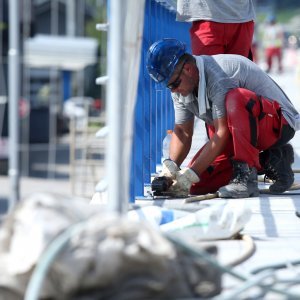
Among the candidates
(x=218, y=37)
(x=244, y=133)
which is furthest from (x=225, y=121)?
(x=218, y=37)

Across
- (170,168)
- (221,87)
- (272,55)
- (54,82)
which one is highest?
(221,87)

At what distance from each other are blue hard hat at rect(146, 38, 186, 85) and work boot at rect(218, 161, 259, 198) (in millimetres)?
564

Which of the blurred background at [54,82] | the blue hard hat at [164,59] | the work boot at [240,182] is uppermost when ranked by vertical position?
the blue hard hat at [164,59]

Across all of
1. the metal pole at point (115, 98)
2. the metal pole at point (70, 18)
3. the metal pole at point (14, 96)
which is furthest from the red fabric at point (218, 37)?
the metal pole at point (70, 18)

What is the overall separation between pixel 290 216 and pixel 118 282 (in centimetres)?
231

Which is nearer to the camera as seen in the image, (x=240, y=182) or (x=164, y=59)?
(x=164, y=59)

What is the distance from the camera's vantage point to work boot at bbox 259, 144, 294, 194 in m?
5.97

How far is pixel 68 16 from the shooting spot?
150ft

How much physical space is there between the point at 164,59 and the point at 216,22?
34.9 inches

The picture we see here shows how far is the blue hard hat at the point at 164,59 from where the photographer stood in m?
5.53

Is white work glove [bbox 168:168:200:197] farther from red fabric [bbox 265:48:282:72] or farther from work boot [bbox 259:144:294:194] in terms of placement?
red fabric [bbox 265:48:282:72]

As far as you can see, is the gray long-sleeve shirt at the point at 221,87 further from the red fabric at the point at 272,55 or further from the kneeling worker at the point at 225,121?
the red fabric at the point at 272,55

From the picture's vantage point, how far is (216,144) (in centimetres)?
561

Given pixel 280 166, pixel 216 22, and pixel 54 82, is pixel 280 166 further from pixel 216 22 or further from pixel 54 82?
pixel 54 82
